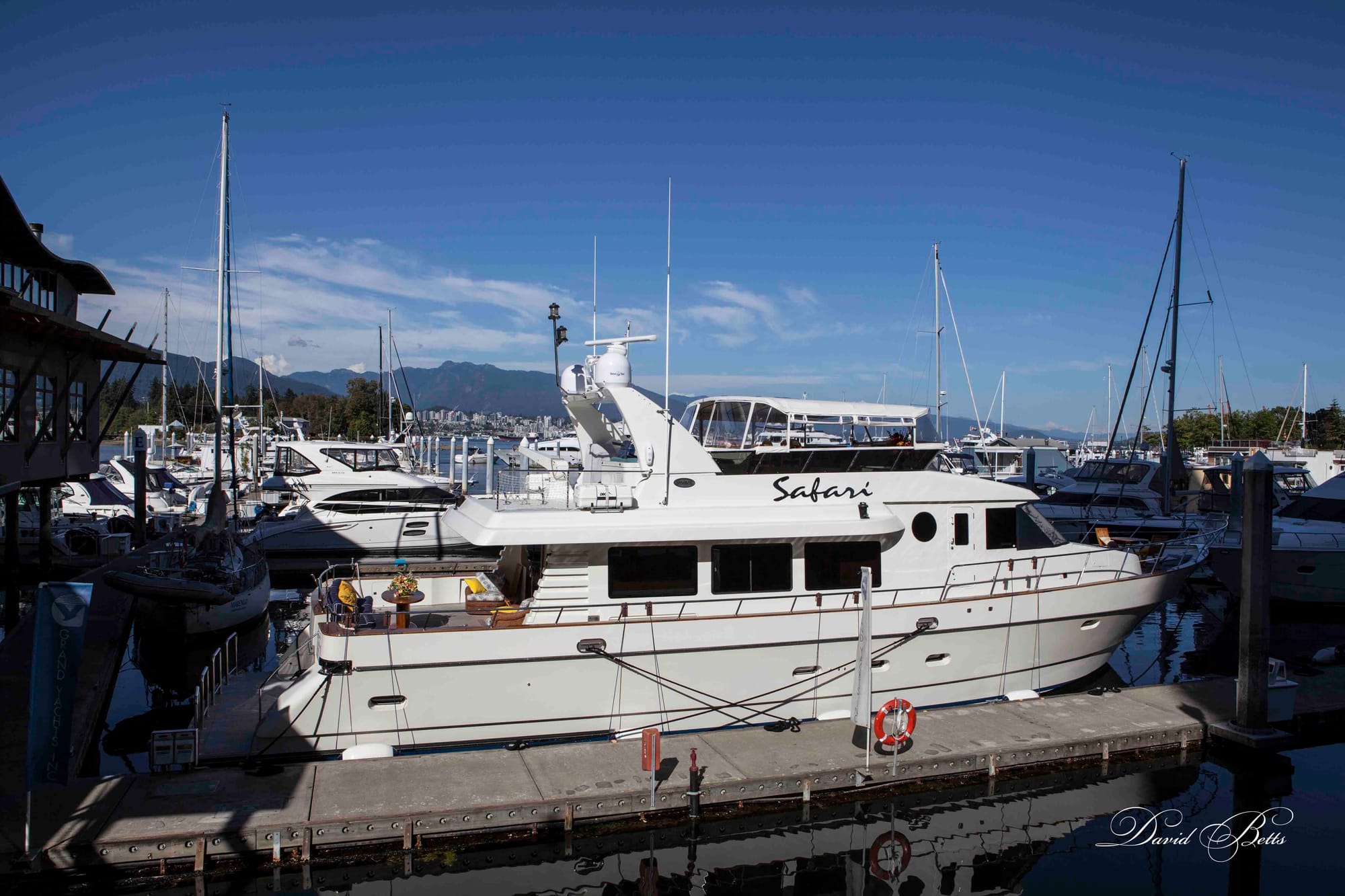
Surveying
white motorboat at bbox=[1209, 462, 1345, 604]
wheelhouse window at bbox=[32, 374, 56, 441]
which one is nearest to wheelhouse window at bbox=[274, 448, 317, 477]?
wheelhouse window at bbox=[32, 374, 56, 441]

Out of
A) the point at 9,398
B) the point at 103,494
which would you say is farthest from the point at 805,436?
the point at 103,494

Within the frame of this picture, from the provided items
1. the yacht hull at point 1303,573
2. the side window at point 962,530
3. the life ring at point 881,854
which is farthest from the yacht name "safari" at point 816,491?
the yacht hull at point 1303,573

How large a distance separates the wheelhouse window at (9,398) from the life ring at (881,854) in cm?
1594

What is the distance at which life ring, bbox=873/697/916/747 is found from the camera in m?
9.16

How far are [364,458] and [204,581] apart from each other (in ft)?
55.7

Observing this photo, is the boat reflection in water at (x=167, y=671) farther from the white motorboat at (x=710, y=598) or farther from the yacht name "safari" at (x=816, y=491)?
the yacht name "safari" at (x=816, y=491)

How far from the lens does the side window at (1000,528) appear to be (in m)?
12.0

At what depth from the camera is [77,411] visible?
61.4ft

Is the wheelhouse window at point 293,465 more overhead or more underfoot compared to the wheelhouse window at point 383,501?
more overhead

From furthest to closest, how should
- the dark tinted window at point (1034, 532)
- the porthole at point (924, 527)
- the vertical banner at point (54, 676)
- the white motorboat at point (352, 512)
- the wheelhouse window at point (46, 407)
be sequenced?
the white motorboat at point (352, 512)
the wheelhouse window at point (46, 407)
the dark tinted window at point (1034, 532)
the porthole at point (924, 527)
the vertical banner at point (54, 676)

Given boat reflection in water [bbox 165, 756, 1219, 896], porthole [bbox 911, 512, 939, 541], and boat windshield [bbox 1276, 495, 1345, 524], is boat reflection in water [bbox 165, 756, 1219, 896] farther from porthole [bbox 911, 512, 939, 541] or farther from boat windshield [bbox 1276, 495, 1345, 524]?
boat windshield [bbox 1276, 495, 1345, 524]

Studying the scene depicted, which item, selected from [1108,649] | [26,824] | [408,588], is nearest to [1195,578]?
[1108,649]

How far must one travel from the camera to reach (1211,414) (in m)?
61.8

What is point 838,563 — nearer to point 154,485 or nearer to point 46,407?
point 46,407
